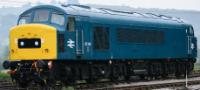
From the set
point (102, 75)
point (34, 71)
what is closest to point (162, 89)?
point (102, 75)

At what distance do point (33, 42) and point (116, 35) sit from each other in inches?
187

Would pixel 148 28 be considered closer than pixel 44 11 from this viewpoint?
No

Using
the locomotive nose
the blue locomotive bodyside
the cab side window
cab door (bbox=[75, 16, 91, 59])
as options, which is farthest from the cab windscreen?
cab door (bbox=[75, 16, 91, 59])

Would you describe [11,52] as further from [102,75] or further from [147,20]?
[147,20]

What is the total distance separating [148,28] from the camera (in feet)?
90.7

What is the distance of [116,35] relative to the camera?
985 inches

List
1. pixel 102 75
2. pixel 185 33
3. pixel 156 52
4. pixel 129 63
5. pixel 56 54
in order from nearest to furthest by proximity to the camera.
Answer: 1. pixel 56 54
2. pixel 102 75
3. pixel 129 63
4. pixel 156 52
5. pixel 185 33

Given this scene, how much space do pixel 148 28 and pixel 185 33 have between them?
4153 millimetres

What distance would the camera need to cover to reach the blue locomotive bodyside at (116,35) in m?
22.1

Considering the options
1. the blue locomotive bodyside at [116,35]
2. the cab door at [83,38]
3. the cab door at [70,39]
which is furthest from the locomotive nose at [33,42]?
the cab door at [83,38]

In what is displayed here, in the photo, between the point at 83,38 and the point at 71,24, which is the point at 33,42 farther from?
the point at 83,38

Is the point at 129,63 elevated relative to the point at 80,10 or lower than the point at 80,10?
lower

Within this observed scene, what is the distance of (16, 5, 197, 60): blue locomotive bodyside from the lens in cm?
2209

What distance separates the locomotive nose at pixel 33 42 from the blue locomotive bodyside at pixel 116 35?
1.02 feet
